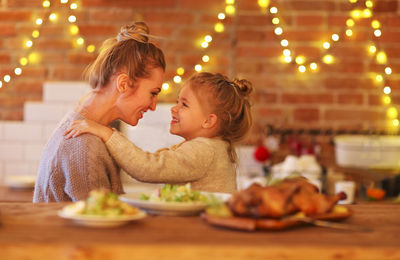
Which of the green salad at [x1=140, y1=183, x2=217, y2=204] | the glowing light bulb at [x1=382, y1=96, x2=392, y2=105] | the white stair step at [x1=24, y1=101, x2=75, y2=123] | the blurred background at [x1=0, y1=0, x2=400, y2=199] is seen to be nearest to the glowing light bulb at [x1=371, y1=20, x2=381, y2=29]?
the blurred background at [x1=0, y1=0, x2=400, y2=199]

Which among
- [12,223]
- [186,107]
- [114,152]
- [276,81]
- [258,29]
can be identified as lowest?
[12,223]

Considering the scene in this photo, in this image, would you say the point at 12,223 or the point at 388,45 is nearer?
the point at 12,223

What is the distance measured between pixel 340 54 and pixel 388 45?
10.9 inches

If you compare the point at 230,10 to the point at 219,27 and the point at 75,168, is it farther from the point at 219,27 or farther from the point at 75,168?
the point at 75,168

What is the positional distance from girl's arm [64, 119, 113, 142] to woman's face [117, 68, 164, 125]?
8.4 inches

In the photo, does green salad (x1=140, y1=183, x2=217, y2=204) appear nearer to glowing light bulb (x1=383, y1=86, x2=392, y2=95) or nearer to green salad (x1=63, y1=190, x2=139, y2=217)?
green salad (x1=63, y1=190, x2=139, y2=217)

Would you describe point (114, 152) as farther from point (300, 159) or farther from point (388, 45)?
point (388, 45)

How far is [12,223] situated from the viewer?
126 cm

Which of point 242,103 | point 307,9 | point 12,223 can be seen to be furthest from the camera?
point 307,9

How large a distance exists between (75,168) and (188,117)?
0.45 m

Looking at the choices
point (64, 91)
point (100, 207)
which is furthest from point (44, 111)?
point (100, 207)

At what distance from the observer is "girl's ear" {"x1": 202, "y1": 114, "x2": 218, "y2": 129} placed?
2078 millimetres

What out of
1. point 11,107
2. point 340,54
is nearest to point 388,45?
point 340,54

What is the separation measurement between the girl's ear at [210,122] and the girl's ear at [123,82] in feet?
0.90
